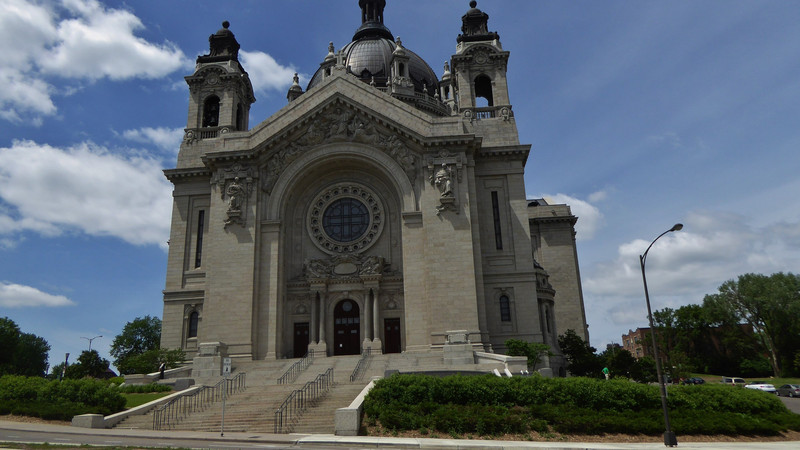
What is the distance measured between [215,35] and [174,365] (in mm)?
29193

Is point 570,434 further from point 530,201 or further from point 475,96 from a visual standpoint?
point 530,201

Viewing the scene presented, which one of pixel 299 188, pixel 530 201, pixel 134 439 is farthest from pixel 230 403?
pixel 530 201

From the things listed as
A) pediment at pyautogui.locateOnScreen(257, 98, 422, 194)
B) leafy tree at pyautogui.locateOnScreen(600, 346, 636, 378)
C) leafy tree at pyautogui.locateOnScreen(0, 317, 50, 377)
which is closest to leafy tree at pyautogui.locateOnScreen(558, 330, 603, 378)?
leafy tree at pyautogui.locateOnScreen(600, 346, 636, 378)

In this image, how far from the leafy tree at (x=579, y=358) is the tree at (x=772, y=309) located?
29087 millimetres

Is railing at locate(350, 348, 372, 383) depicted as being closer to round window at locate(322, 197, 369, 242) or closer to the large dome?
round window at locate(322, 197, 369, 242)

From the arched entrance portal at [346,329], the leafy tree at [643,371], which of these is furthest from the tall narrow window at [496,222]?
the leafy tree at [643,371]

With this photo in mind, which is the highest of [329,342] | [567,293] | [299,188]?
[299,188]

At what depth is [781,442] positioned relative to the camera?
68.5ft

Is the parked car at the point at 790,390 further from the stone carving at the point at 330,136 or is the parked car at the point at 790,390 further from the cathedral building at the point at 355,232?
the stone carving at the point at 330,136

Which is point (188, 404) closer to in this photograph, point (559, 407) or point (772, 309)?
point (559, 407)

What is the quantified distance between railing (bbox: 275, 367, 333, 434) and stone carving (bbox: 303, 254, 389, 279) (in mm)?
11749

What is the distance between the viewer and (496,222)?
4159cm

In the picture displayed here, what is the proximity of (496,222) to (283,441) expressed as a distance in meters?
26.6

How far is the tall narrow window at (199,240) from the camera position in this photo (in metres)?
43.5
